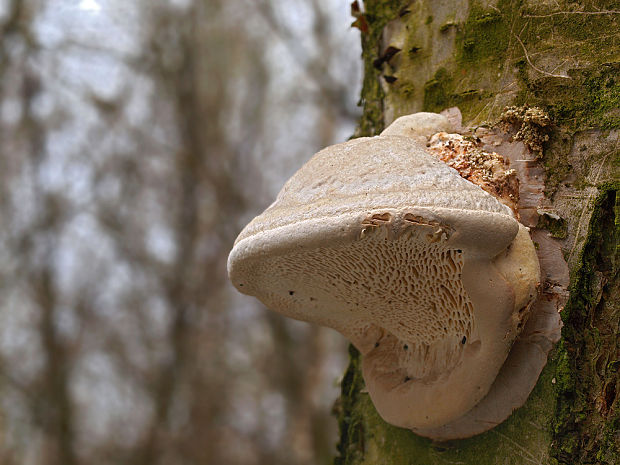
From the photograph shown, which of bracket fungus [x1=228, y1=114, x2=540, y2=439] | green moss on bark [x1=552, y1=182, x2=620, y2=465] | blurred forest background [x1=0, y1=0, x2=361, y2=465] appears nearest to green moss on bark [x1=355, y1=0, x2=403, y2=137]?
bracket fungus [x1=228, y1=114, x2=540, y2=439]

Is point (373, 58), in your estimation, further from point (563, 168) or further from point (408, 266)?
point (408, 266)

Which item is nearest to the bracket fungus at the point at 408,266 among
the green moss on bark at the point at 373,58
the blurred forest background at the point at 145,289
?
the green moss on bark at the point at 373,58

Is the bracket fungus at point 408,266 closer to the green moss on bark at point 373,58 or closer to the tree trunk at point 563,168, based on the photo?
the tree trunk at point 563,168

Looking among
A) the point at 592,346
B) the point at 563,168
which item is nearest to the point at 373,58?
the point at 563,168

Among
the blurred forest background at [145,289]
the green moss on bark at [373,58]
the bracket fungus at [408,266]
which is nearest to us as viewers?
the bracket fungus at [408,266]

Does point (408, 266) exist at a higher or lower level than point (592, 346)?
higher
